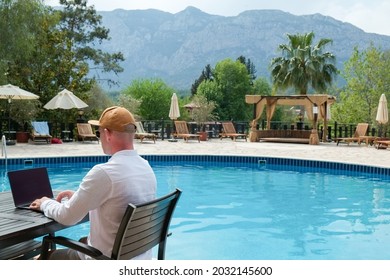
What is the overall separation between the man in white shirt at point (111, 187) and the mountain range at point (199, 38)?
367 ft

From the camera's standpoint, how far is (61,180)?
9.26 m

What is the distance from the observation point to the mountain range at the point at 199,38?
12269 cm

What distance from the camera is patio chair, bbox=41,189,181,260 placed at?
7.18 ft

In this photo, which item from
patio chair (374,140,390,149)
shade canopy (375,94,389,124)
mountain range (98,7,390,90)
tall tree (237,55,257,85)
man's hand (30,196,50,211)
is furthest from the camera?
mountain range (98,7,390,90)

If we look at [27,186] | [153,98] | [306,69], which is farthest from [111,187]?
[153,98]

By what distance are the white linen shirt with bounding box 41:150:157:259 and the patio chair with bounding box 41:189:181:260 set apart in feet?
0.23

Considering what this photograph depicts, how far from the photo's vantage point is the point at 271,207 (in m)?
7.14

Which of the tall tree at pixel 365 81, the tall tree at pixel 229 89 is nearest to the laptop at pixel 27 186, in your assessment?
the tall tree at pixel 365 81

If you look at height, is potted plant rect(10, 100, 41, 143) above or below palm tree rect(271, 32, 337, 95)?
below

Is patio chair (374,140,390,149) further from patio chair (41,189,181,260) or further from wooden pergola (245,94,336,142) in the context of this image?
patio chair (41,189,181,260)

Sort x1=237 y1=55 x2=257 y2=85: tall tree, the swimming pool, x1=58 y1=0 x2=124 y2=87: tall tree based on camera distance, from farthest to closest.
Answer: x1=237 y1=55 x2=257 y2=85: tall tree → x1=58 y1=0 x2=124 y2=87: tall tree → the swimming pool

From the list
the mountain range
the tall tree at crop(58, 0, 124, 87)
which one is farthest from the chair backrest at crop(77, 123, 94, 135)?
the mountain range

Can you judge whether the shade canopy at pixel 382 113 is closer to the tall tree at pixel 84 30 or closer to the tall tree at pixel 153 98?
the tall tree at pixel 84 30

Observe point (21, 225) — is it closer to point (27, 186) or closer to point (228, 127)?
point (27, 186)
